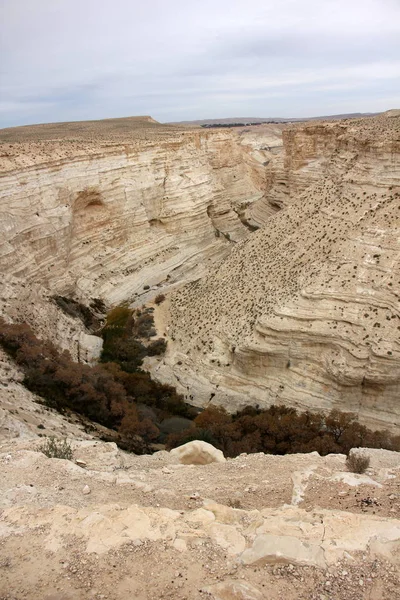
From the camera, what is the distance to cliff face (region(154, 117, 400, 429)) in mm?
17594

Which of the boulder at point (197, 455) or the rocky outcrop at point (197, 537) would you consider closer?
the rocky outcrop at point (197, 537)

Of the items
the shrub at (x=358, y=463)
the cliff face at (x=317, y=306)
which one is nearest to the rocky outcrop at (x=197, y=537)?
the shrub at (x=358, y=463)

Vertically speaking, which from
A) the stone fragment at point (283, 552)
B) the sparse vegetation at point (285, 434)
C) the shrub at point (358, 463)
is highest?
the stone fragment at point (283, 552)

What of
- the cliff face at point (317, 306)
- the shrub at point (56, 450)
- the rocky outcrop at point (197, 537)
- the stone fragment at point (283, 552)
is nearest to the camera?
the rocky outcrop at point (197, 537)

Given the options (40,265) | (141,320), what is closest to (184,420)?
(141,320)

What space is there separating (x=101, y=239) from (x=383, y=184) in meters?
15.5

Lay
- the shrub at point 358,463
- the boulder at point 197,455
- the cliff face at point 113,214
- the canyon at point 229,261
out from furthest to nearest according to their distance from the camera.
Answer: the cliff face at point 113,214
the canyon at point 229,261
the boulder at point 197,455
the shrub at point 358,463

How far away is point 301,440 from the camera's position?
15.1 m

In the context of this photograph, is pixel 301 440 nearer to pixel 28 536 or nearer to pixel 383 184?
pixel 28 536

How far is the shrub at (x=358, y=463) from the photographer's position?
31.7ft

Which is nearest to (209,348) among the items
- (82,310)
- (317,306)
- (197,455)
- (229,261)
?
(317,306)

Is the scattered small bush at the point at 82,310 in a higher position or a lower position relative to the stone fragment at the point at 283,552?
lower

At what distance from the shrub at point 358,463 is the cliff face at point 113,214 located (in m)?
18.0

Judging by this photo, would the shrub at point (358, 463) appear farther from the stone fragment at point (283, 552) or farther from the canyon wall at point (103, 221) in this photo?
the canyon wall at point (103, 221)
